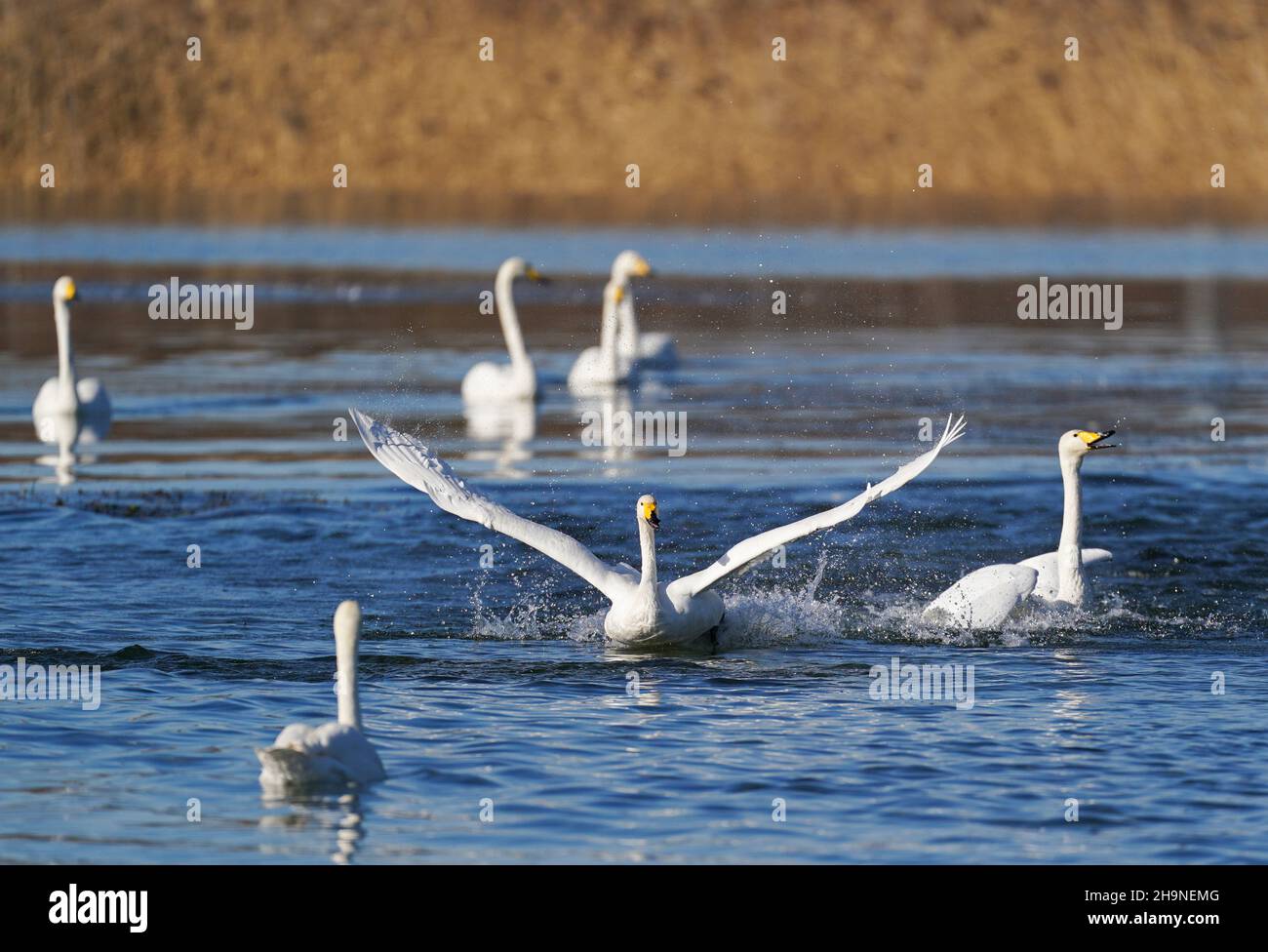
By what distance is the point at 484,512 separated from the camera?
44.5 ft

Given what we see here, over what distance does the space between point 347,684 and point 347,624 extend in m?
0.35

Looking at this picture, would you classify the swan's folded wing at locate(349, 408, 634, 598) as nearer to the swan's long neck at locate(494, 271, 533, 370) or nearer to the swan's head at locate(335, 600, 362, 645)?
the swan's head at locate(335, 600, 362, 645)

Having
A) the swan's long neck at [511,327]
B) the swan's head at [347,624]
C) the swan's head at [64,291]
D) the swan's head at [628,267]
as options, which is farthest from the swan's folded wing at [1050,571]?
the swan's head at [628,267]

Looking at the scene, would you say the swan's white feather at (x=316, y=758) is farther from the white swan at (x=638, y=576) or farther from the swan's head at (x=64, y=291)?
the swan's head at (x=64, y=291)

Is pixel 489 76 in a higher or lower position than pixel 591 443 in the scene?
higher

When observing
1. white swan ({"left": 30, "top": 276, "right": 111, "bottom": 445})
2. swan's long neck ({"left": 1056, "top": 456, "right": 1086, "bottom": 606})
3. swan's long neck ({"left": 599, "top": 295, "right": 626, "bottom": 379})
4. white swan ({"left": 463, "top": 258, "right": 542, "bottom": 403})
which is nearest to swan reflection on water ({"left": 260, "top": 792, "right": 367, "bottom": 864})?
swan's long neck ({"left": 1056, "top": 456, "right": 1086, "bottom": 606})

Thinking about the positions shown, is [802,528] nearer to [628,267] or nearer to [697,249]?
[628,267]

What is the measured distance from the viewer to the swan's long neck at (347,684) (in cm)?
1080

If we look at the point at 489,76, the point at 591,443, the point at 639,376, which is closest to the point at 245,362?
the point at 639,376

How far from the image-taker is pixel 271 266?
4612 centimetres

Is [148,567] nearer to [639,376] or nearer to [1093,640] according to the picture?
[1093,640]

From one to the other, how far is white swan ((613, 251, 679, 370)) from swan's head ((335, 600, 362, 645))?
1903 centimetres

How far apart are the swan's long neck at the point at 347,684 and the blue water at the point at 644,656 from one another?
0.37 m

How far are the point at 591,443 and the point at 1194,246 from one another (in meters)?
31.0
